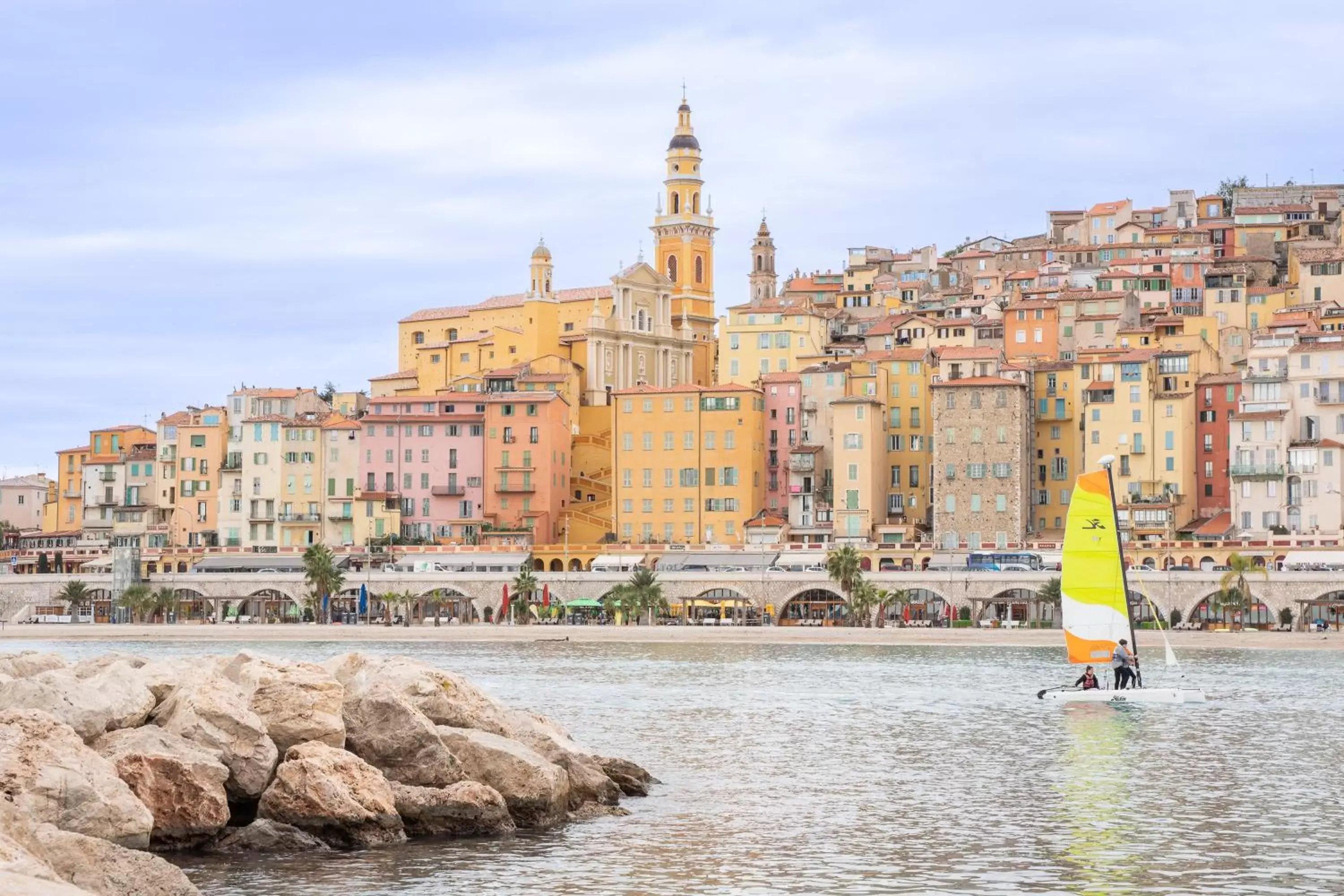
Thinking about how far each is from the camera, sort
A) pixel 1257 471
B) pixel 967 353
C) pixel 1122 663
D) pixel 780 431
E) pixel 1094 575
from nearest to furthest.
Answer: pixel 1094 575
pixel 1122 663
pixel 1257 471
pixel 967 353
pixel 780 431

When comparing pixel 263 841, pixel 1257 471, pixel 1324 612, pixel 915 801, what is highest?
pixel 1257 471

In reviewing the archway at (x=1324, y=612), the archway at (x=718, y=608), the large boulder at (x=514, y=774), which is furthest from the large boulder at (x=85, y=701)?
the archway at (x=718, y=608)

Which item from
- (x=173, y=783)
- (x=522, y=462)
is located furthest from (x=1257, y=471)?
(x=173, y=783)

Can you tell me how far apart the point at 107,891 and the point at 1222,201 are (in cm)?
15795

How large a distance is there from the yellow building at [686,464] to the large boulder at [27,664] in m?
86.7

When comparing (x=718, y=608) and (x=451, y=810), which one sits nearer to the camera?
(x=451, y=810)

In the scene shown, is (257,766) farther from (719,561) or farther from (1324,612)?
(719,561)

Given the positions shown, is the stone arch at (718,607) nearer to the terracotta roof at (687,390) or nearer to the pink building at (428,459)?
the terracotta roof at (687,390)

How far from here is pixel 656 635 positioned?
97312 millimetres

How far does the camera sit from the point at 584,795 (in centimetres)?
3075

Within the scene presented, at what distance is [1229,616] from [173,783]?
7846 cm

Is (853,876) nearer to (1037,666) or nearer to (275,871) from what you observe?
(275,871)

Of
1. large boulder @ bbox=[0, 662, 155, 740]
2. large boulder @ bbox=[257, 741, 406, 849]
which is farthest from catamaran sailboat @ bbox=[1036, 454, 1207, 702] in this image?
large boulder @ bbox=[0, 662, 155, 740]

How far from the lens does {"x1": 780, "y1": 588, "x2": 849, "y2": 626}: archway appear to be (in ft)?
346
